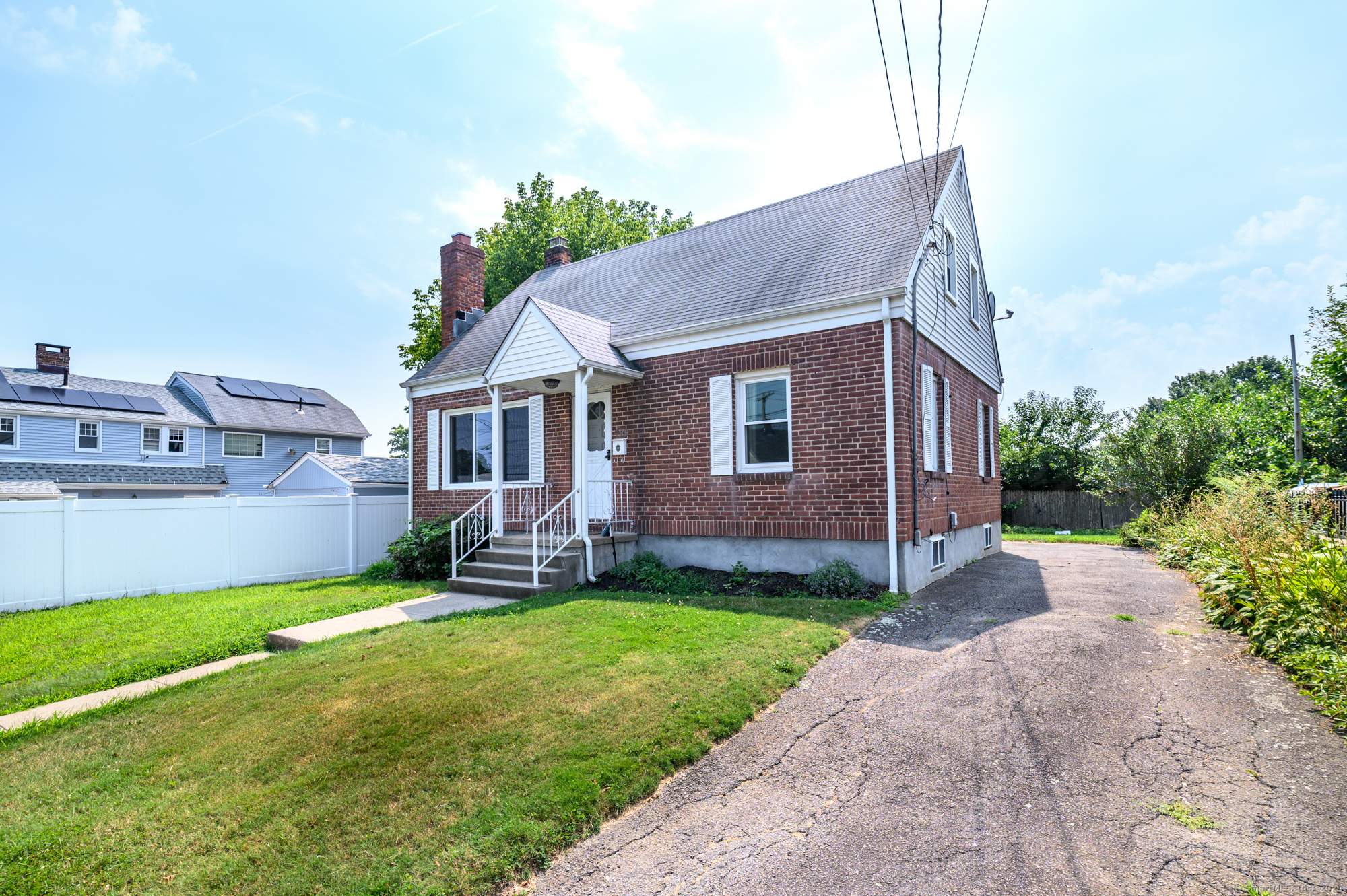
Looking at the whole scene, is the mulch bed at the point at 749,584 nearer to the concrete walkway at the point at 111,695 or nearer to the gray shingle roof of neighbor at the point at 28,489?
the concrete walkway at the point at 111,695

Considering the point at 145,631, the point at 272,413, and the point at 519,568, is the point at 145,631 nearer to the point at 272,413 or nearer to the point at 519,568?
the point at 519,568

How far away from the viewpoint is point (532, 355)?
10406mm

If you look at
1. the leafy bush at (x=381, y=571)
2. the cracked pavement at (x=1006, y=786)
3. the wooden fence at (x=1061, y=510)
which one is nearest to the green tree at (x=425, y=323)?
the leafy bush at (x=381, y=571)

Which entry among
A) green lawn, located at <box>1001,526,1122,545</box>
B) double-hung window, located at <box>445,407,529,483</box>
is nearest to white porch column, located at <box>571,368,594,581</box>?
double-hung window, located at <box>445,407,529,483</box>

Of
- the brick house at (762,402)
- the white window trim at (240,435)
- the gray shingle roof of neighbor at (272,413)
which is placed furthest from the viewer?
the gray shingle roof of neighbor at (272,413)

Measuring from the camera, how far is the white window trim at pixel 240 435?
29.4 metres

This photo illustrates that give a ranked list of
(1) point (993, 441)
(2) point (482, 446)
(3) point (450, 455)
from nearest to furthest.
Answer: (2) point (482, 446) → (3) point (450, 455) → (1) point (993, 441)

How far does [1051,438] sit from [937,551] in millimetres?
22353

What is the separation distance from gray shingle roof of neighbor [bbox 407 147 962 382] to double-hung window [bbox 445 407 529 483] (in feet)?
3.73

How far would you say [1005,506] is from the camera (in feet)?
78.5

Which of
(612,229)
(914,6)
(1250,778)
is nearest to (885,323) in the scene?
(914,6)

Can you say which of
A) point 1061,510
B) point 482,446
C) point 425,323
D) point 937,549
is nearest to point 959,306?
point 937,549

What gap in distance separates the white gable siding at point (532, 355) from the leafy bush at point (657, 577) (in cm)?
327

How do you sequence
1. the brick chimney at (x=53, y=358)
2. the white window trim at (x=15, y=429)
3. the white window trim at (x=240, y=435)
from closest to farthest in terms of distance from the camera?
1. the white window trim at (x=15, y=429)
2. the brick chimney at (x=53, y=358)
3. the white window trim at (x=240, y=435)
